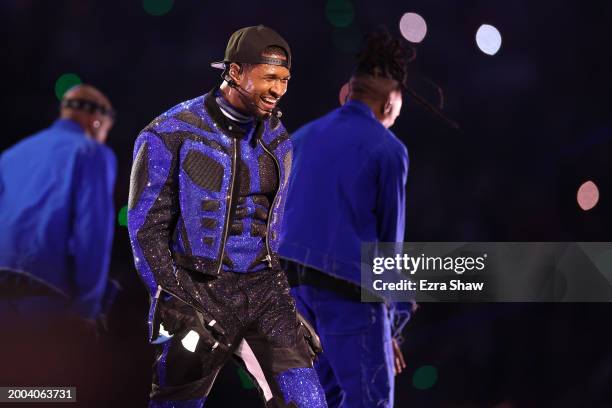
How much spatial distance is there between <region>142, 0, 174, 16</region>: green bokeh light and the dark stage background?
0.08 feet

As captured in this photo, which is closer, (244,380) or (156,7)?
(156,7)

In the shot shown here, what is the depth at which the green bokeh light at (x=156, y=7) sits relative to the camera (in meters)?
4.64

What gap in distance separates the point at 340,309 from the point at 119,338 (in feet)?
3.76

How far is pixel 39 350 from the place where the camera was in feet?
15.1

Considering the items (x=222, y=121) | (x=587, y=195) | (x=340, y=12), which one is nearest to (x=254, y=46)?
(x=222, y=121)

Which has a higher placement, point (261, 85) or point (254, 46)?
point (254, 46)

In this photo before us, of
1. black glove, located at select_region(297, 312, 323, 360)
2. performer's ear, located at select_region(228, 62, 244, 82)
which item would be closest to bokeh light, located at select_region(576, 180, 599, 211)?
black glove, located at select_region(297, 312, 323, 360)

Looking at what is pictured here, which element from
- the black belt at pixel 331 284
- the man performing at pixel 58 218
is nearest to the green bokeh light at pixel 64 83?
the man performing at pixel 58 218

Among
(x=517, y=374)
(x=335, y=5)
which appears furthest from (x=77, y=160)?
(x=517, y=374)

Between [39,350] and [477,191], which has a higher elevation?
[477,191]

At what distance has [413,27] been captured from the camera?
4910 millimetres

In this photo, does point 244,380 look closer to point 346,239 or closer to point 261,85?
point 346,239

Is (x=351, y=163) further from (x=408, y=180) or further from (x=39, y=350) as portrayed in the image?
(x=39, y=350)

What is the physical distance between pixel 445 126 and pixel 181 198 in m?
2.33
